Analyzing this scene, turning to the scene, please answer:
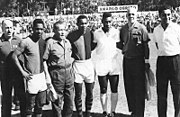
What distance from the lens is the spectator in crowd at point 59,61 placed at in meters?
5.67

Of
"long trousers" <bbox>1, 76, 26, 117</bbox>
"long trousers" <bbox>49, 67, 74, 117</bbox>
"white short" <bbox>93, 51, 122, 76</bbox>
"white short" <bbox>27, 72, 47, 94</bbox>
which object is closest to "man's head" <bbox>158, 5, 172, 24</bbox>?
"white short" <bbox>93, 51, 122, 76</bbox>

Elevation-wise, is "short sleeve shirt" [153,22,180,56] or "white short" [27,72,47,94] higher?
"short sleeve shirt" [153,22,180,56]

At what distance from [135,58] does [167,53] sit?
64 centimetres

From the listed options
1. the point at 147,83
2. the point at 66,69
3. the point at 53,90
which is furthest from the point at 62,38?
the point at 147,83

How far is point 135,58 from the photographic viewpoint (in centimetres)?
620

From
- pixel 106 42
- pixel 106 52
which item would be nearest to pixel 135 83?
pixel 106 52

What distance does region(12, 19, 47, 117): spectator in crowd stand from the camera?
5.47 meters

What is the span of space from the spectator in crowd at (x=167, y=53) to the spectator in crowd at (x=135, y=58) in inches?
11.1

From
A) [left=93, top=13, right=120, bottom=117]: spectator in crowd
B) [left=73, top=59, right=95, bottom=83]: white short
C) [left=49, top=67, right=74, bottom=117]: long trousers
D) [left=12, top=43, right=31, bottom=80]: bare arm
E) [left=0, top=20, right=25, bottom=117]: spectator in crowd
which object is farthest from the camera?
[left=93, top=13, right=120, bottom=117]: spectator in crowd

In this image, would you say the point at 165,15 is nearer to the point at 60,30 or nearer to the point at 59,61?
the point at 60,30

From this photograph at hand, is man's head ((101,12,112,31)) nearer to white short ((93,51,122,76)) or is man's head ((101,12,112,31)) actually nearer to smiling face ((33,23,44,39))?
white short ((93,51,122,76))

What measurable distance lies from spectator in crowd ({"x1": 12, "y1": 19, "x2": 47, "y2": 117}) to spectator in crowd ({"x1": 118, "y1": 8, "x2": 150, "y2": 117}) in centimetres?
166

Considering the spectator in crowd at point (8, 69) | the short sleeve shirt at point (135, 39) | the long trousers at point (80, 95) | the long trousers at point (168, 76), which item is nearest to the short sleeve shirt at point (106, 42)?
the short sleeve shirt at point (135, 39)

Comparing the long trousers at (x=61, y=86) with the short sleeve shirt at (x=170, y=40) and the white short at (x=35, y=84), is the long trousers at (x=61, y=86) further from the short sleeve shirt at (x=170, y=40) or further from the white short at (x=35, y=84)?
the short sleeve shirt at (x=170, y=40)
